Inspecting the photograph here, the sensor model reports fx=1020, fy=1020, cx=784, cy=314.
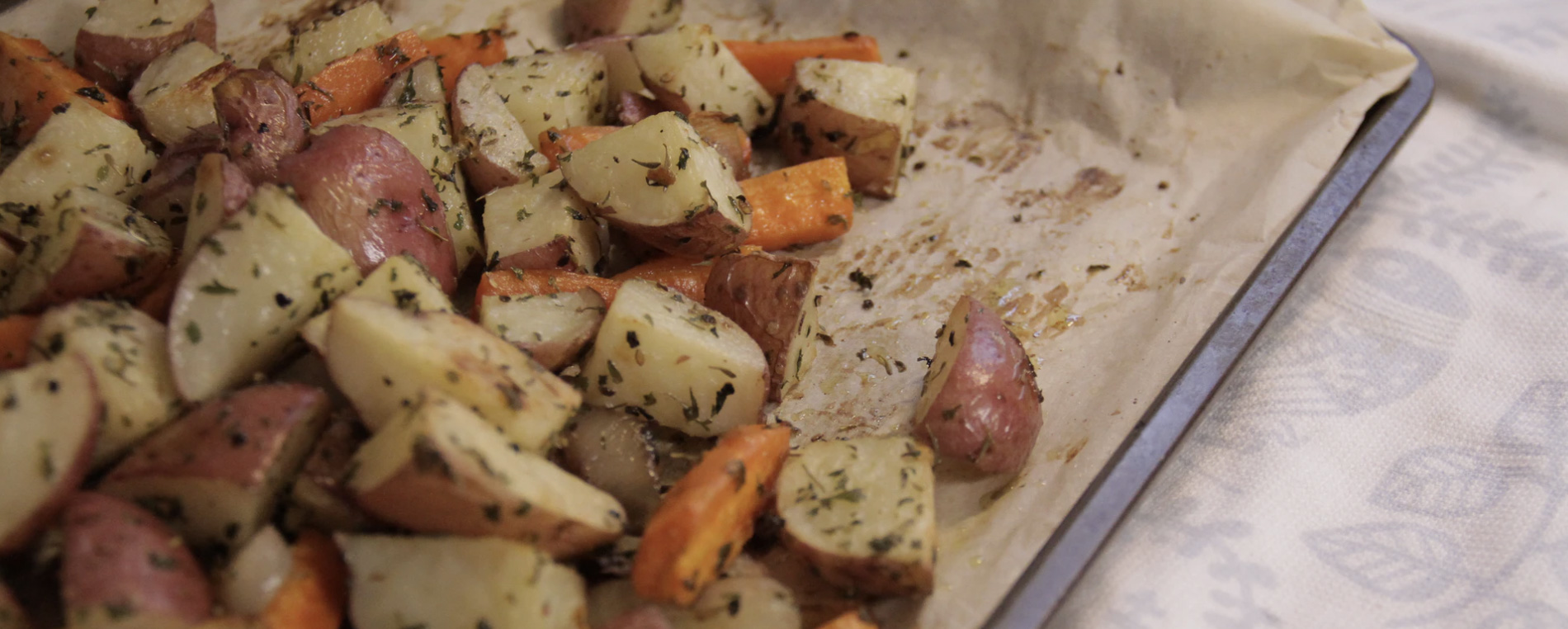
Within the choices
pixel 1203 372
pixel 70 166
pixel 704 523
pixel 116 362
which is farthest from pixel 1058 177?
pixel 70 166

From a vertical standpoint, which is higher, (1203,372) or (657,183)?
(657,183)

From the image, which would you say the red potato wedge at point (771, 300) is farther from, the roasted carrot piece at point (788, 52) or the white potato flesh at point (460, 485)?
the roasted carrot piece at point (788, 52)

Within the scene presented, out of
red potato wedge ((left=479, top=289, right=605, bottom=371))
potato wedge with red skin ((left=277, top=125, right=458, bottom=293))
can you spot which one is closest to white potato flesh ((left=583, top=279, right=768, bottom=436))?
red potato wedge ((left=479, top=289, right=605, bottom=371))

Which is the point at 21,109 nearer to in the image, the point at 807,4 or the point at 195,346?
the point at 195,346

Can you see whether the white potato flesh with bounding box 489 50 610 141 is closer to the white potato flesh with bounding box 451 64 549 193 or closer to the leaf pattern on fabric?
the white potato flesh with bounding box 451 64 549 193

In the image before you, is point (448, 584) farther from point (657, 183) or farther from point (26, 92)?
point (26, 92)

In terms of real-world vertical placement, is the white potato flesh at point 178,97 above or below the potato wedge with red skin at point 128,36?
below

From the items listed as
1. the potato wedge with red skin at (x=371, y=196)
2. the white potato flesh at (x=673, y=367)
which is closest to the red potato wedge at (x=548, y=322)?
the white potato flesh at (x=673, y=367)
